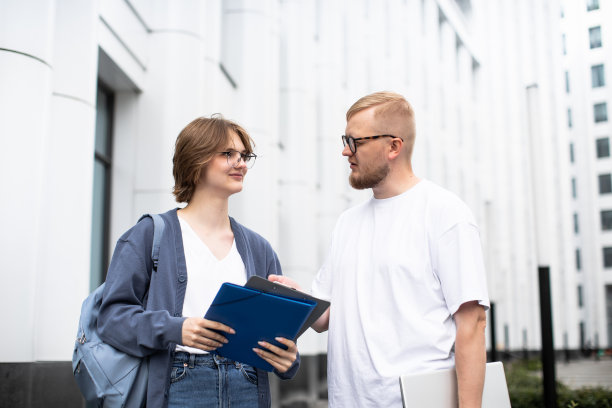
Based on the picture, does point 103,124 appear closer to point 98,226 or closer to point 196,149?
point 98,226

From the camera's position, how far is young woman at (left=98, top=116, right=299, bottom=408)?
119 inches

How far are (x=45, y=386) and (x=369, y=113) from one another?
136 inches

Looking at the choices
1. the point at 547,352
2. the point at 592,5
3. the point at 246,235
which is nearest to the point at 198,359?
the point at 246,235

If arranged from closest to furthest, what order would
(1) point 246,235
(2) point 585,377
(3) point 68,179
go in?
(1) point 246,235, (3) point 68,179, (2) point 585,377

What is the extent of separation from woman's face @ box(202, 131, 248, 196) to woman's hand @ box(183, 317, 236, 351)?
0.75m

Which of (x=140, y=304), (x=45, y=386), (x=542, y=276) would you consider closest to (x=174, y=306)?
(x=140, y=304)

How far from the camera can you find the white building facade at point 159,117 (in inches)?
206

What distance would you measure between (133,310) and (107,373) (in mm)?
274

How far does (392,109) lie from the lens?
3477 millimetres

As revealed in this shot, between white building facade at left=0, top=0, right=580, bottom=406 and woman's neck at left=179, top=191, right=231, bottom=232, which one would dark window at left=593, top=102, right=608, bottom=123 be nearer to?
white building facade at left=0, top=0, right=580, bottom=406

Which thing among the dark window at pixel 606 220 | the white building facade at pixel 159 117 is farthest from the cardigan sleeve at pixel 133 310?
the dark window at pixel 606 220

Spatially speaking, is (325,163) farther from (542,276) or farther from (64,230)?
(64,230)

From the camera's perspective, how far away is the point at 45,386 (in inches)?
213

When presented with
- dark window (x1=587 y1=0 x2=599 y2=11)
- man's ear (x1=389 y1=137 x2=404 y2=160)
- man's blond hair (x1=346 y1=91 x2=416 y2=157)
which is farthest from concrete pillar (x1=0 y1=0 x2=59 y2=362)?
dark window (x1=587 y1=0 x2=599 y2=11)
